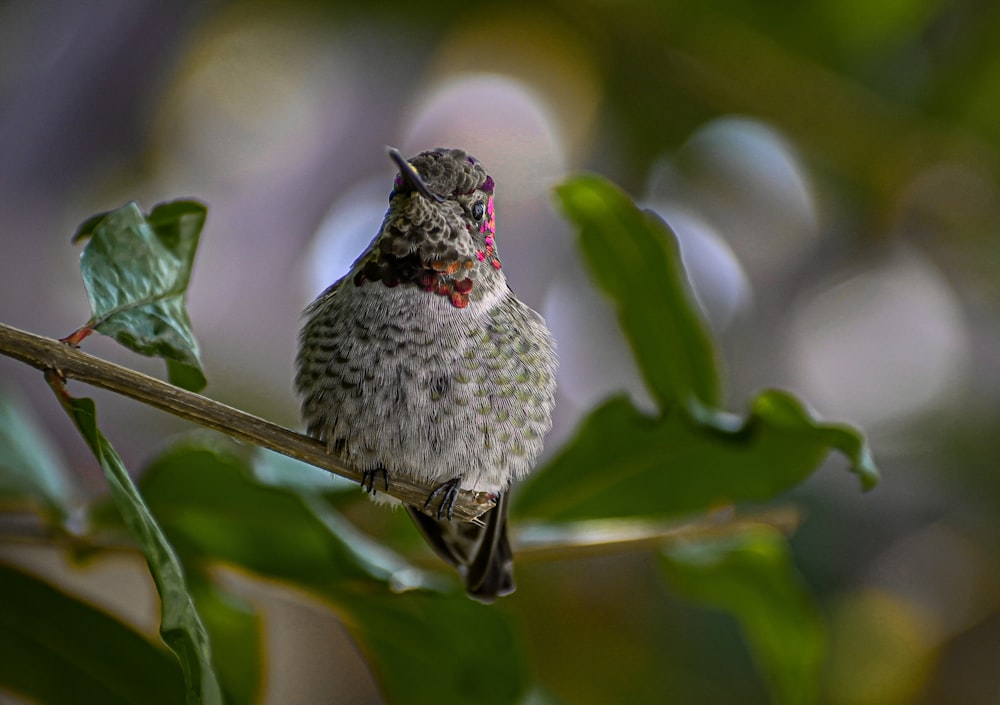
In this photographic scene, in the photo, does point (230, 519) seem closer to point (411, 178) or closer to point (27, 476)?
point (27, 476)

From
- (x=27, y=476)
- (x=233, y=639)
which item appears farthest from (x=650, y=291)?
(x=27, y=476)

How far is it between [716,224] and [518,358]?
240cm

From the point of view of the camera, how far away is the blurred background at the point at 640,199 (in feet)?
9.60

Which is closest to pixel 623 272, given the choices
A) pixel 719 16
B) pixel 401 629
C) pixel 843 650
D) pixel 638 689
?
pixel 401 629

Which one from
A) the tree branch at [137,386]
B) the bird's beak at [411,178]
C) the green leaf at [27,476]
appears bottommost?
the green leaf at [27,476]

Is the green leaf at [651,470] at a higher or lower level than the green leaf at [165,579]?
higher

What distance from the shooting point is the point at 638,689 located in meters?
2.94

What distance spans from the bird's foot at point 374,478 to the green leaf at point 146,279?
194mm

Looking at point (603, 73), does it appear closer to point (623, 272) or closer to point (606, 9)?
point (606, 9)

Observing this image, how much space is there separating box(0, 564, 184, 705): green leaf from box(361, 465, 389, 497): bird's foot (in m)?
0.39

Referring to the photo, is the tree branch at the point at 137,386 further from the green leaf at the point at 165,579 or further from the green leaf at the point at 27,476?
the green leaf at the point at 27,476

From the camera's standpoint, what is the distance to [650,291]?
141 centimetres

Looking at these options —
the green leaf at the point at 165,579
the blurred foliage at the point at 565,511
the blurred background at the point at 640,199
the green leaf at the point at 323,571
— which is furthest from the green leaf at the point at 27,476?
the blurred background at the point at 640,199

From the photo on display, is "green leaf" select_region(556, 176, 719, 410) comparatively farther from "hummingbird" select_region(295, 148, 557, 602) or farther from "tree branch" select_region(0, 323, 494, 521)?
"tree branch" select_region(0, 323, 494, 521)
